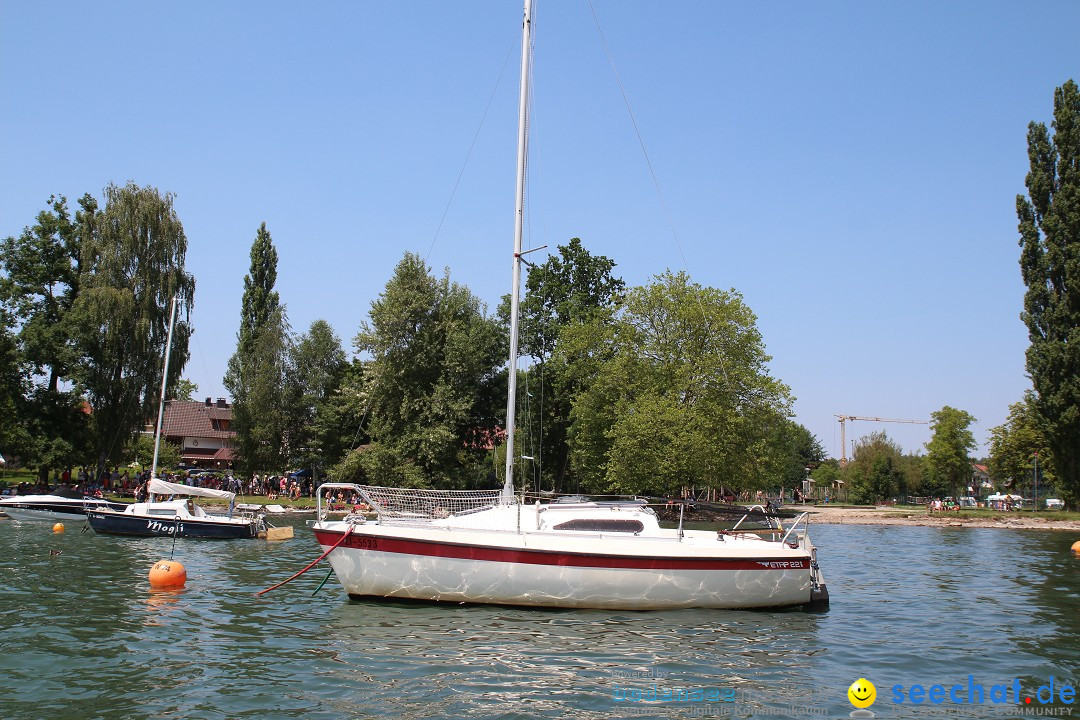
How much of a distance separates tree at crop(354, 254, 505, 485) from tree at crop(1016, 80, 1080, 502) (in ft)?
122

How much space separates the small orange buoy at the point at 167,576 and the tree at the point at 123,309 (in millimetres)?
35002

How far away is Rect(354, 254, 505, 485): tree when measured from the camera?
53.9 meters

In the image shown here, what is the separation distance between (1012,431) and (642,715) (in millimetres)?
76902

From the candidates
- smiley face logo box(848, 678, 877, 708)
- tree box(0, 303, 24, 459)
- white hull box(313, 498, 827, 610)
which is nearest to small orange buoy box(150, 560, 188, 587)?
white hull box(313, 498, 827, 610)

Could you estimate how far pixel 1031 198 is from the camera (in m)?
56.3

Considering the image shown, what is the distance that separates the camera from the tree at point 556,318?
59.2m

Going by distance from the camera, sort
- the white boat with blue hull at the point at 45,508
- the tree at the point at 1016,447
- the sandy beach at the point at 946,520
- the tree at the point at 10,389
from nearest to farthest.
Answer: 1. the white boat with blue hull at the point at 45,508
2. the tree at the point at 10,389
3. the sandy beach at the point at 946,520
4. the tree at the point at 1016,447

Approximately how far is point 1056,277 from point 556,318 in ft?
114

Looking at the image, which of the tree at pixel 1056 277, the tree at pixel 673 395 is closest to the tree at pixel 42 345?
the tree at pixel 673 395

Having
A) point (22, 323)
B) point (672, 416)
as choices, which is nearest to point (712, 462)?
point (672, 416)

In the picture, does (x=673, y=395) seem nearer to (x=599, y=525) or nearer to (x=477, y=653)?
(x=599, y=525)

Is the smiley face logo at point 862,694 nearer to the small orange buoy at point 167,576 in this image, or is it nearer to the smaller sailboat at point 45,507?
the small orange buoy at point 167,576

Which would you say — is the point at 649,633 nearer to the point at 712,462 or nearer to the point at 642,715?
the point at 642,715

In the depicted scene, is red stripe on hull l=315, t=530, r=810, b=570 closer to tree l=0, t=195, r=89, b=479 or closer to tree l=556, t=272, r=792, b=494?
tree l=556, t=272, r=792, b=494
